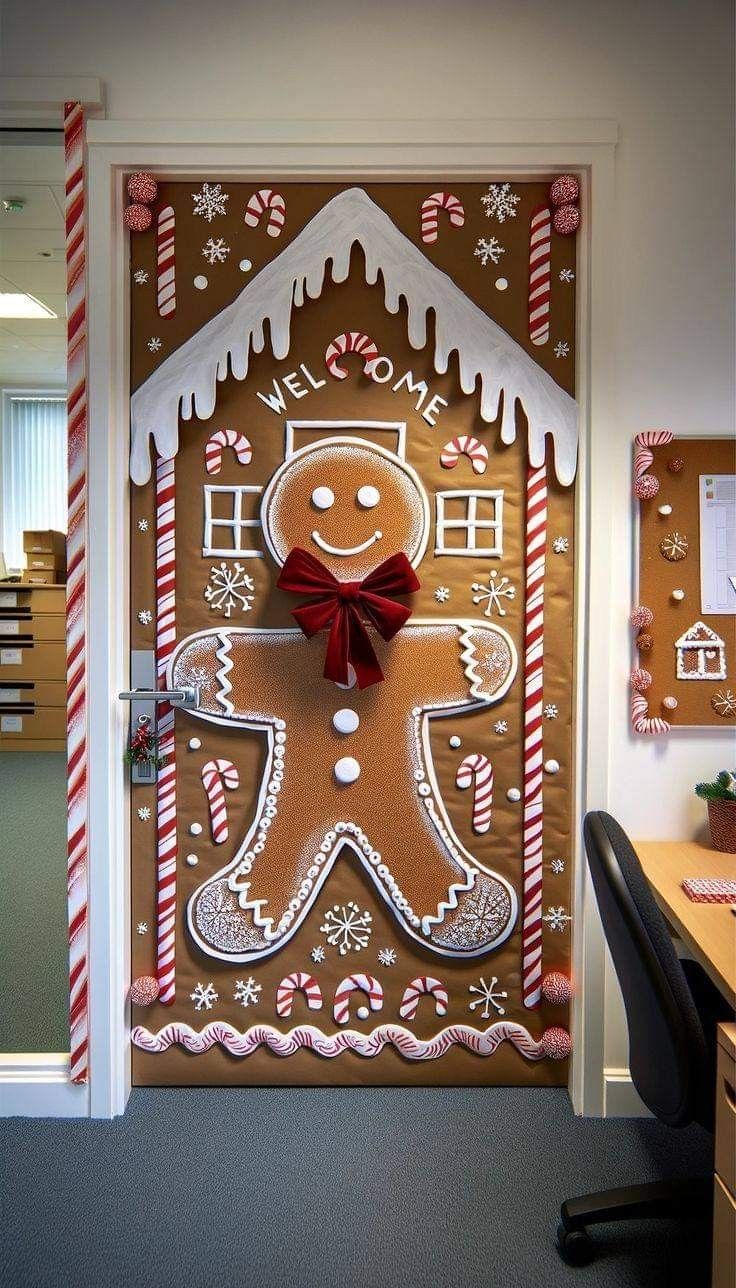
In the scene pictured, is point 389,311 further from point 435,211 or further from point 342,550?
point 342,550

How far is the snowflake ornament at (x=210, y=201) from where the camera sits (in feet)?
6.19

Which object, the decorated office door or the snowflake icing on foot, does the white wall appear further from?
the snowflake icing on foot

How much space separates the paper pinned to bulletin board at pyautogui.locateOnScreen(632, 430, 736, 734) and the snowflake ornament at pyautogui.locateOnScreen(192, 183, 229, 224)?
121 cm

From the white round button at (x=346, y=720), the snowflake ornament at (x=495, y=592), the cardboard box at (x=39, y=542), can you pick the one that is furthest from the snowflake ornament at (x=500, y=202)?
the cardboard box at (x=39, y=542)

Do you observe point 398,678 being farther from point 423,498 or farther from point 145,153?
point 145,153

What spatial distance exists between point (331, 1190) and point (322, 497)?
1.59 meters

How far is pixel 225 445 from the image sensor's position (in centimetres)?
193

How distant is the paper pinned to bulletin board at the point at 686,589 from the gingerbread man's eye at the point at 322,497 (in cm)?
77

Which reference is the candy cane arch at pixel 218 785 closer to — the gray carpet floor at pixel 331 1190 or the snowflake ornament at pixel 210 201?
the gray carpet floor at pixel 331 1190

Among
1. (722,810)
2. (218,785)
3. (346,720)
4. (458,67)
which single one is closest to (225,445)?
(346,720)

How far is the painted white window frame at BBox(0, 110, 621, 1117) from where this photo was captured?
1.82m

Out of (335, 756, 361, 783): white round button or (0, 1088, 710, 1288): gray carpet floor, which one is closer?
(0, 1088, 710, 1288): gray carpet floor

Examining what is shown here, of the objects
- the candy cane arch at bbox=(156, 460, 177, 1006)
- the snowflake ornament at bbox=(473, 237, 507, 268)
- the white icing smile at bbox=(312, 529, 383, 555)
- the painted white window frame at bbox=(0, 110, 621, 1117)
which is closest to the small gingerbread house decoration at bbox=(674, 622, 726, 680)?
the painted white window frame at bbox=(0, 110, 621, 1117)

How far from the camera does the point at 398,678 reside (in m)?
1.94
